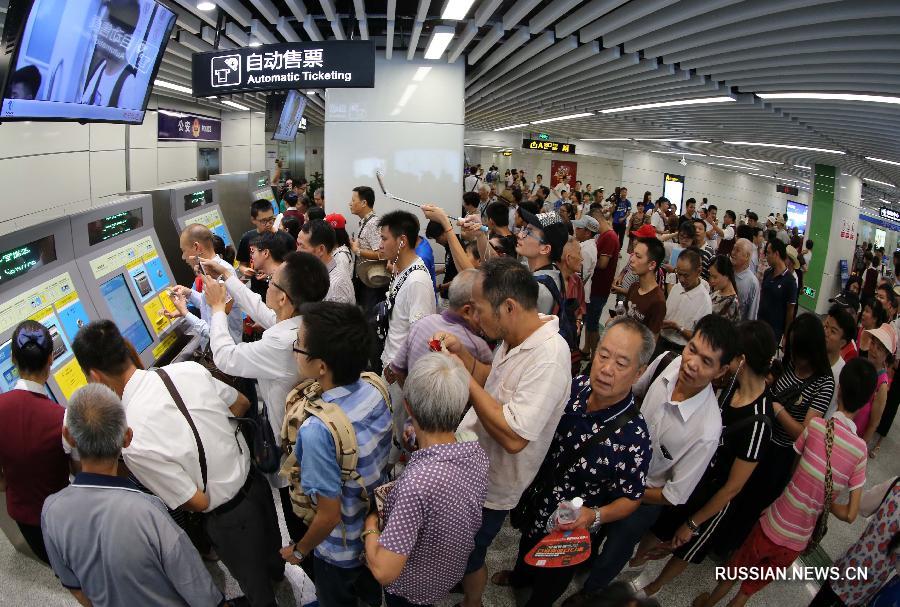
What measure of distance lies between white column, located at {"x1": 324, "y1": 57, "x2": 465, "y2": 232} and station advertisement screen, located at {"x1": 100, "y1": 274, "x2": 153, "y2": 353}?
4.31 meters

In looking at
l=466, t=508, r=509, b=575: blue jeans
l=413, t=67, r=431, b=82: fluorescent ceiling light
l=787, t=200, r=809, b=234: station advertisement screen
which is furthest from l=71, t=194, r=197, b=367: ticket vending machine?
l=787, t=200, r=809, b=234: station advertisement screen

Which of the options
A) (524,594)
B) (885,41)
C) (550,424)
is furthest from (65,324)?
(885,41)

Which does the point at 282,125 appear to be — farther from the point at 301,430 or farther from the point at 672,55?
the point at 301,430

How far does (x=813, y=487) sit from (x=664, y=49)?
461 cm

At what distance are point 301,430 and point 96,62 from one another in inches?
109

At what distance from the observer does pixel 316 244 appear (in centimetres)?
406

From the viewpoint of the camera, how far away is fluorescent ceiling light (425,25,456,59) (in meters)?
6.15

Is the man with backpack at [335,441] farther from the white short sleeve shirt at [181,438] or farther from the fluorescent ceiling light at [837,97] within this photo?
the fluorescent ceiling light at [837,97]

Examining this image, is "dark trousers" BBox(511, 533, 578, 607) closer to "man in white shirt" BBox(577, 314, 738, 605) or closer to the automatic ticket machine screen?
"man in white shirt" BBox(577, 314, 738, 605)

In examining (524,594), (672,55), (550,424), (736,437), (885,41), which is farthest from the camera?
(672,55)

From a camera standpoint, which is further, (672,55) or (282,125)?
(282,125)

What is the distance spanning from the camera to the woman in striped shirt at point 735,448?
246 centimetres

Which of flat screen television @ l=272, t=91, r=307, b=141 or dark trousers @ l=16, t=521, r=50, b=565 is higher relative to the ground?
flat screen television @ l=272, t=91, r=307, b=141

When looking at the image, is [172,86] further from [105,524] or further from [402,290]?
[105,524]
